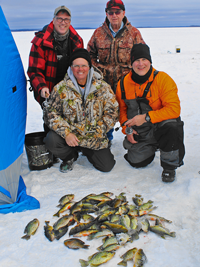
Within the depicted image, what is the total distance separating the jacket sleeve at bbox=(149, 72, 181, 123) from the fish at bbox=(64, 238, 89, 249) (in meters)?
1.56

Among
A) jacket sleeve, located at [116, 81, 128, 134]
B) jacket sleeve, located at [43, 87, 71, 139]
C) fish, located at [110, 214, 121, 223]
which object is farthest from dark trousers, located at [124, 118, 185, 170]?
jacket sleeve, located at [43, 87, 71, 139]

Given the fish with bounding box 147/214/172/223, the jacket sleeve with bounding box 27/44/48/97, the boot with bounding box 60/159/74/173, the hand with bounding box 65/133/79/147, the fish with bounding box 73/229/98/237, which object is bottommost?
the fish with bounding box 73/229/98/237

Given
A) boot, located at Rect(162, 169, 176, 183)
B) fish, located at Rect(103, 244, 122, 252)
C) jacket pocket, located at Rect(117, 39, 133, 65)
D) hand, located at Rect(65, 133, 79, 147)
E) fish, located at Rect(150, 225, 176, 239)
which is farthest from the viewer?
jacket pocket, located at Rect(117, 39, 133, 65)

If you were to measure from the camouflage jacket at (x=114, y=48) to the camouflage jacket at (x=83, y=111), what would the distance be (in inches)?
27.1

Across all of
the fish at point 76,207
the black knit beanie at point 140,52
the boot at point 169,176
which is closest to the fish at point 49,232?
the fish at point 76,207

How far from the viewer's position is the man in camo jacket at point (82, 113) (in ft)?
9.99

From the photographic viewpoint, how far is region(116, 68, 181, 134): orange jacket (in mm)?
2811

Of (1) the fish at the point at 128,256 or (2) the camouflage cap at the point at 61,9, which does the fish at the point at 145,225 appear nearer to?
(1) the fish at the point at 128,256

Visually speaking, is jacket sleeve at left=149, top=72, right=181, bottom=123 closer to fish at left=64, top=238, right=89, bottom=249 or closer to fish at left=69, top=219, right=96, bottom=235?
fish at left=69, top=219, right=96, bottom=235

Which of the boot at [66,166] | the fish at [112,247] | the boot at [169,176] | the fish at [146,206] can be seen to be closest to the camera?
the fish at [112,247]

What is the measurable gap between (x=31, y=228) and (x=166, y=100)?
1974 mm

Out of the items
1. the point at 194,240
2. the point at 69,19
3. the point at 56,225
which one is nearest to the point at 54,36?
the point at 69,19

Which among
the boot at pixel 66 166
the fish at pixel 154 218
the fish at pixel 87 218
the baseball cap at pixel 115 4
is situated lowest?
the fish at pixel 87 218

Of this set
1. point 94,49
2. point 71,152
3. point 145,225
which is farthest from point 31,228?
point 94,49
